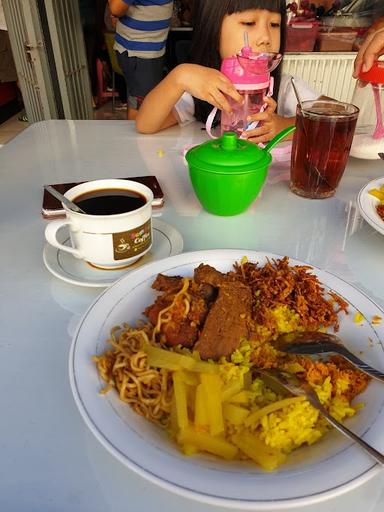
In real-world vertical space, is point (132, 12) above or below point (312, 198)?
above

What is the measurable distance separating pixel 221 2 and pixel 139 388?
147cm

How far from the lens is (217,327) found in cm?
61

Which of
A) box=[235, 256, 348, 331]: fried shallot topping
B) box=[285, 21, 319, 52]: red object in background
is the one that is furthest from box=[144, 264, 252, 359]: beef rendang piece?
box=[285, 21, 319, 52]: red object in background

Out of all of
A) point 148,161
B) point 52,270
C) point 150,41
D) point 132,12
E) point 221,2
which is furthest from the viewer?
point 150,41

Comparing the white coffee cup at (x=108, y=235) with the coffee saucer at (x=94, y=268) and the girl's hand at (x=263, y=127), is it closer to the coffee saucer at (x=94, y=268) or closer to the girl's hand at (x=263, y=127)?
the coffee saucer at (x=94, y=268)

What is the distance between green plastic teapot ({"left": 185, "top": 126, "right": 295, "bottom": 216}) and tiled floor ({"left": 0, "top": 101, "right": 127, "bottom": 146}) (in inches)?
155

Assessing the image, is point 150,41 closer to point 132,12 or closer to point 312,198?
point 132,12

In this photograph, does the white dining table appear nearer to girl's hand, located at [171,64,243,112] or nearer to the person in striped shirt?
girl's hand, located at [171,64,243,112]

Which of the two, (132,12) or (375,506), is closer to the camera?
(375,506)

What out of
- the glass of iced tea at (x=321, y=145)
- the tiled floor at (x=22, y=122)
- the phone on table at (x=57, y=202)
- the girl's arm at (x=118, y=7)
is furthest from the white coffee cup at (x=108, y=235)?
the tiled floor at (x=22, y=122)

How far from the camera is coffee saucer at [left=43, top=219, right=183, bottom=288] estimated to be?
29.7 inches

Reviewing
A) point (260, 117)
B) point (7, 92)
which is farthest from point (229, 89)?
point (7, 92)

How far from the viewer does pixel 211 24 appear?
1.55 m

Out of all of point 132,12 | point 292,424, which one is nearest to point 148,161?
point 292,424
